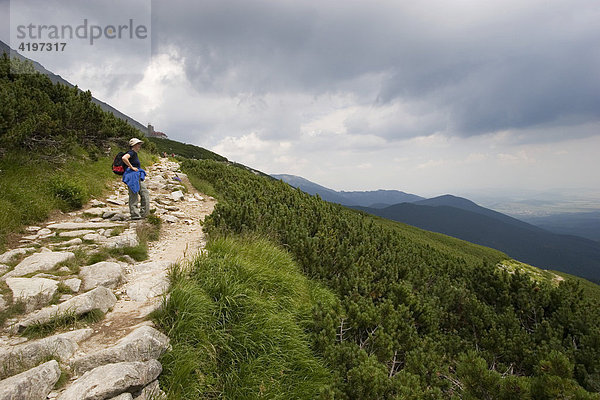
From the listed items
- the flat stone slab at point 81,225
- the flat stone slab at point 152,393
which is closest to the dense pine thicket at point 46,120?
the flat stone slab at point 81,225

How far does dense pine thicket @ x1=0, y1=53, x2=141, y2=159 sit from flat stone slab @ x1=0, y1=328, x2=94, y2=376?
24.2 feet

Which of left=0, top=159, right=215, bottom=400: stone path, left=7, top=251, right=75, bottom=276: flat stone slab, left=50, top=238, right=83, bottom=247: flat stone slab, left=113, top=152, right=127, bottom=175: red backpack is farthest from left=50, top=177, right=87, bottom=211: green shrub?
left=7, top=251, right=75, bottom=276: flat stone slab

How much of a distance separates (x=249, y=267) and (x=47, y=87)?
14.7 metres

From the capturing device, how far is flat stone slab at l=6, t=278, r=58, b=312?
3752mm

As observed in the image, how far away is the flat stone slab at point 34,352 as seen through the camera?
280 cm

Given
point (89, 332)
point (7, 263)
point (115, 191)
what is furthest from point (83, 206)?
point (89, 332)

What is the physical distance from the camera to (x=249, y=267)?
5164 mm

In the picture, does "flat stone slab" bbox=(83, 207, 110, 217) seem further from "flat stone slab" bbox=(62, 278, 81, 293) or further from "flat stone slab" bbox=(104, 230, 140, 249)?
"flat stone slab" bbox=(62, 278, 81, 293)

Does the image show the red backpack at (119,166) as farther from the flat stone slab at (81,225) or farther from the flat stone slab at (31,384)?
the flat stone slab at (31,384)

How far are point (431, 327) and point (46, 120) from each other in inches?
487

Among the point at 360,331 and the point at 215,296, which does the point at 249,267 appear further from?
the point at 360,331

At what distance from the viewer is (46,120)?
872 cm

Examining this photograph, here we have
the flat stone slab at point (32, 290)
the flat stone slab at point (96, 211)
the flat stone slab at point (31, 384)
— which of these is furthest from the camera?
the flat stone slab at point (96, 211)

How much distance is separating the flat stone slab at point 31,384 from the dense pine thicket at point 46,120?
7918 millimetres
